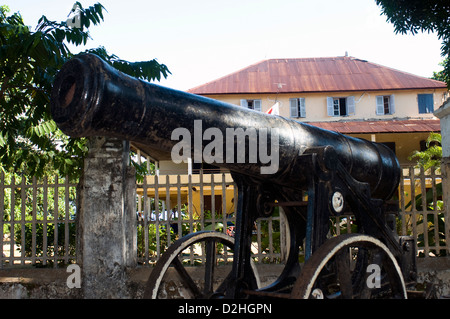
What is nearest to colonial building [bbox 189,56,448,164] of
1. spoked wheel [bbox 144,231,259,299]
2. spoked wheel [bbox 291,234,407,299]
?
spoked wheel [bbox 144,231,259,299]

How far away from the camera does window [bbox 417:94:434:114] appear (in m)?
21.6

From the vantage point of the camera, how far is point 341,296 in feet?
9.43

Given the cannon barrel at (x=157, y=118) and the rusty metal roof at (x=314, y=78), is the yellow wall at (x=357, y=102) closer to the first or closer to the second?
the rusty metal roof at (x=314, y=78)

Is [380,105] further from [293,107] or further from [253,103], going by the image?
[253,103]

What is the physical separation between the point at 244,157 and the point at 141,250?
14.6 ft

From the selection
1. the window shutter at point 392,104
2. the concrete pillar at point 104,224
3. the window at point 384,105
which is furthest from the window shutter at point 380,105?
the concrete pillar at point 104,224

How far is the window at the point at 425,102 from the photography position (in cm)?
2163

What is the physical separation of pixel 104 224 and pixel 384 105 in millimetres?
19595

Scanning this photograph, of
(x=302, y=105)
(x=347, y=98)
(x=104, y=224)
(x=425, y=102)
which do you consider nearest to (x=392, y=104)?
(x=425, y=102)

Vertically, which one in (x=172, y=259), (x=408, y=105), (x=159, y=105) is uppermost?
(x=408, y=105)

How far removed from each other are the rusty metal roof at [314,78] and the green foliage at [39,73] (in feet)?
48.9

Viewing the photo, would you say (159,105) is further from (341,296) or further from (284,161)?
(341,296)

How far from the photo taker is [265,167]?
299 centimetres
